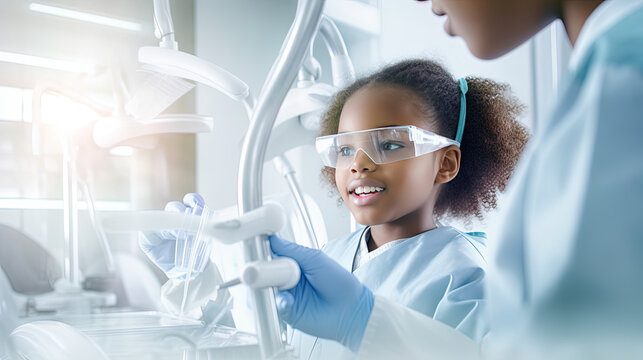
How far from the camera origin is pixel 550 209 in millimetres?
414

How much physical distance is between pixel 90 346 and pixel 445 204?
753 mm

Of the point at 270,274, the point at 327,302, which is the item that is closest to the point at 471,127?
the point at 327,302

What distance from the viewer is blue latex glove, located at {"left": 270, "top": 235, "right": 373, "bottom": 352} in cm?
70

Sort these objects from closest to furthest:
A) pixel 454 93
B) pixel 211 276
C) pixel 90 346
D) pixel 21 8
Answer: pixel 90 346 < pixel 211 276 < pixel 454 93 < pixel 21 8

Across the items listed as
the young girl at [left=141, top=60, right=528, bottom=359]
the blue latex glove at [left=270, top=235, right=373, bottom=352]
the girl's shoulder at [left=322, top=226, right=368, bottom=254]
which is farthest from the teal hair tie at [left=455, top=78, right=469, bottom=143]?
the blue latex glove at [left=270, top=235, right=373, bottom=352]

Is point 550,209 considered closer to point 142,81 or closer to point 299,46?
point 299,46

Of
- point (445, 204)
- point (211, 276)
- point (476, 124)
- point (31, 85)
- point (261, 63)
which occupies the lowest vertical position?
point (211, 276)

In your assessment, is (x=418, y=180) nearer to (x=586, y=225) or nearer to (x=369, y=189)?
(x=369, y=189)

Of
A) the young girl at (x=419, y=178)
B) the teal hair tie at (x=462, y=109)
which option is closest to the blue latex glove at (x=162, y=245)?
the young girl at (x=419, y=178)

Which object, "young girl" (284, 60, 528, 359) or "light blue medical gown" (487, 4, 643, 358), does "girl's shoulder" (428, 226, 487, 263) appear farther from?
"light blue medical gown" (487, 4, 643, 358)

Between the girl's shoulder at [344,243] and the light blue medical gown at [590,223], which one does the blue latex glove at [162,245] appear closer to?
the girl's shoulder at [344,243]

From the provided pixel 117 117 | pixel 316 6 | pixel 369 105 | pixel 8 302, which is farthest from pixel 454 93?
pixel 8 302

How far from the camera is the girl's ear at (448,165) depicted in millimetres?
1035

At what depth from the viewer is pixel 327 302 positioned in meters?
0.72
